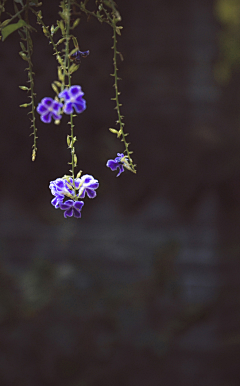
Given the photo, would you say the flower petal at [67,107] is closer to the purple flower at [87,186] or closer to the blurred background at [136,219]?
the purple flower at [87,186]

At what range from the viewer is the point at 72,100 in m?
0.44

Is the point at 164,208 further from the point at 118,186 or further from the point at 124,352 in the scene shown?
the point at 124,352

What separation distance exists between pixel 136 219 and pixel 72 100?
1.45 m

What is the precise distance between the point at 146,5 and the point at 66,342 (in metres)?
1.50

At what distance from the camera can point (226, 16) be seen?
1750 millimetres

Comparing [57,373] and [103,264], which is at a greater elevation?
[103,264]

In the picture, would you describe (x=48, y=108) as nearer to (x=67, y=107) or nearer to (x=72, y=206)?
(x=67, y=107)

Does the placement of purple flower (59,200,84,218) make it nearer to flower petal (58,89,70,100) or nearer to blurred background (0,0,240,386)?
flower petal (58,89,70,100)

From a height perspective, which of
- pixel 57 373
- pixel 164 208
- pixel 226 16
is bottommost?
pixel 57 373

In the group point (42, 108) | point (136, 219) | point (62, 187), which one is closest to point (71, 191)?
point (62, 187)

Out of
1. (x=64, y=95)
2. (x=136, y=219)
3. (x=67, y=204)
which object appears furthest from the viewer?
(x=136, y=219)

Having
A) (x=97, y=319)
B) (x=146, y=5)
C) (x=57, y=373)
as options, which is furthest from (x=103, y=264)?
(x=146, y=5)

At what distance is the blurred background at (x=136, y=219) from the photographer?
1.79 meters

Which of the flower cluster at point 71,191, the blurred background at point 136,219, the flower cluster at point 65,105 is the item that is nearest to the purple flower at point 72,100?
the flower cluster at point 65,105
